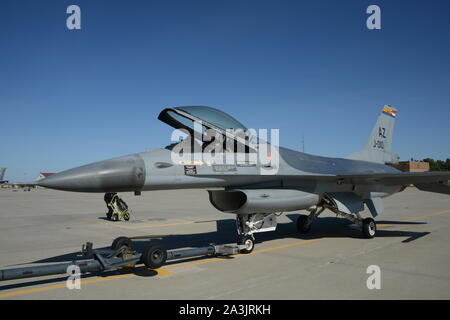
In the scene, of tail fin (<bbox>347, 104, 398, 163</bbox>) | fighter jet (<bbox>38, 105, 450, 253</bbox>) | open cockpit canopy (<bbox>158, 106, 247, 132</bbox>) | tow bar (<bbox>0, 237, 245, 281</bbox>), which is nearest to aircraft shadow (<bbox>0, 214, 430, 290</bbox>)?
tow bar (<bbox>0, 237, 245, 281</bbox>)

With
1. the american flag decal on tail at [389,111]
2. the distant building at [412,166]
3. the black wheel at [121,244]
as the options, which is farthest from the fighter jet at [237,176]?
the distant building at [412,166]

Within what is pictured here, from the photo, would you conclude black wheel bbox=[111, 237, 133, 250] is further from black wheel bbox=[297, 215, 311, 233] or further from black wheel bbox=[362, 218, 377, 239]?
black wheel bbox=[362, 218, 377, 239]

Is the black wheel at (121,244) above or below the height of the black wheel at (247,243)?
above

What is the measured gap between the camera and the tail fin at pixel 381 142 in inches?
520

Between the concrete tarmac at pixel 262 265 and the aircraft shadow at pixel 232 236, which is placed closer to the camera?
the concrete tarmac at pixel 262 265

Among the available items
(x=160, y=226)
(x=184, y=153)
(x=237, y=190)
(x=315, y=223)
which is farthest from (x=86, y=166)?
(x=315, y=223)

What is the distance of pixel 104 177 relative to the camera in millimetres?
5609

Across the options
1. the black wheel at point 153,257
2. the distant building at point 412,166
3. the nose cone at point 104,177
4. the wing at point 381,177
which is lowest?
the black wheel at point 153,257

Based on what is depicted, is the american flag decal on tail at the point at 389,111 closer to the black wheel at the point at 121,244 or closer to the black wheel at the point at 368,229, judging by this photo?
the black wheel at the point at 368,229

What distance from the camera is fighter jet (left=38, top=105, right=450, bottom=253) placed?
5.88 metres

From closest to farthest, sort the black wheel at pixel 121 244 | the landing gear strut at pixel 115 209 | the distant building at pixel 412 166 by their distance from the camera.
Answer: the black wheel at pixel 121 244
the landing gear strut at pixel 115 209
the distant building at pixel 412 166

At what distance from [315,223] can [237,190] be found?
6702 millimetres

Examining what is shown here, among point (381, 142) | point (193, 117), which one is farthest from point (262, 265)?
point (381, 142)
